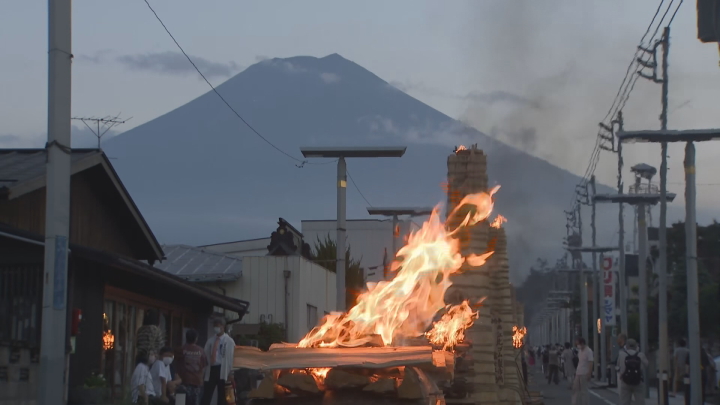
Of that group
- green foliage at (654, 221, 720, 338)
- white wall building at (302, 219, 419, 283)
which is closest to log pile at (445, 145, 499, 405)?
green foliage at (654, 221, 720, 338)


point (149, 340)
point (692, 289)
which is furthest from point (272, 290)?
point (149, 340)

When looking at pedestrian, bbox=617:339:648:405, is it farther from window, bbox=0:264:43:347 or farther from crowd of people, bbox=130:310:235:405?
window, bbox=0:264:43:347

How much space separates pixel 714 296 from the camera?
55781 mm

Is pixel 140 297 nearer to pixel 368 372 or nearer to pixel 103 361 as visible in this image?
pixel 103 361

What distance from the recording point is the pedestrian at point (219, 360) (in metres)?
16.6

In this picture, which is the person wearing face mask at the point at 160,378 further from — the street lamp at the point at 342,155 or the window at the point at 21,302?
the street lamp at the point at 342,155

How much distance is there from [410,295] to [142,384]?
608cm

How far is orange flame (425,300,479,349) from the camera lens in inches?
448

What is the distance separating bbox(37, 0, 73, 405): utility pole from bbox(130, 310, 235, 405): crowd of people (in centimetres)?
572

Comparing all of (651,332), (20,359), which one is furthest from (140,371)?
(651,332)

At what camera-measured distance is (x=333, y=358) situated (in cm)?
809

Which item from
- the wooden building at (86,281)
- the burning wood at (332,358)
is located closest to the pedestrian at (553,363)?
the wooden building at (86,281)

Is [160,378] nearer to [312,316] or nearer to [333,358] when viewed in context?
[333,358]

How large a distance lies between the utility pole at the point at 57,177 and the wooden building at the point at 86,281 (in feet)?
18.9
